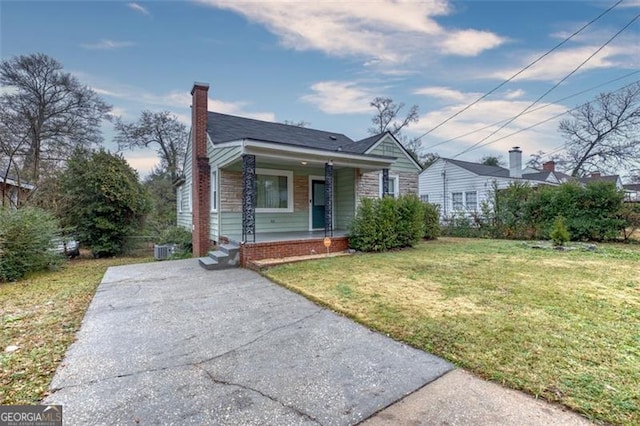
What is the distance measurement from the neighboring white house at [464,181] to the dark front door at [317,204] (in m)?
10.2

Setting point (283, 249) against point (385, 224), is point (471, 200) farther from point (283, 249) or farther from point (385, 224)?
point (283, 249)

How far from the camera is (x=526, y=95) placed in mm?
15898

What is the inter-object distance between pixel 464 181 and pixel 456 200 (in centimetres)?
143

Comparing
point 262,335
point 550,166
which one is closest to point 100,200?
point 262,335

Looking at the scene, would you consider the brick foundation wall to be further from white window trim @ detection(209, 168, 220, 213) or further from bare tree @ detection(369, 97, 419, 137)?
bare tree @ detection(369, 97, 419, 137)

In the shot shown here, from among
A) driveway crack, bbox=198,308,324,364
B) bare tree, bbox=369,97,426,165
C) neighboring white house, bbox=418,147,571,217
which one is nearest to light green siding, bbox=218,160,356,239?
driveway crack, bbox=198,308,324,364

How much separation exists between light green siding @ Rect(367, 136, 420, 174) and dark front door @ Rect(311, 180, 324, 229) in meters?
2.68

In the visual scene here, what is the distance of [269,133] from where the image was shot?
457 inches

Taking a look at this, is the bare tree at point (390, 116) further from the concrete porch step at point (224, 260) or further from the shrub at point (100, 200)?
the concrete porch step at point (224, 260)

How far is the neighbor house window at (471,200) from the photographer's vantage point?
1872 cm

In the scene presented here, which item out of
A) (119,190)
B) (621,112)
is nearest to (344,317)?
(119,190)

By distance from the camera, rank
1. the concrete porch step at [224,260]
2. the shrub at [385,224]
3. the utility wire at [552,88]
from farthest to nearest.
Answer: the utility wire at [552,88] < the shrub at [385,224] < the concrete porch step at [224,260]

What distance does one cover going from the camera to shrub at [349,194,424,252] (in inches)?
339

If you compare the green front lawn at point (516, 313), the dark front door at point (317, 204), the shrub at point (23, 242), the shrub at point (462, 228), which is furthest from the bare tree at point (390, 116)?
the shrub at point (23, 242)
